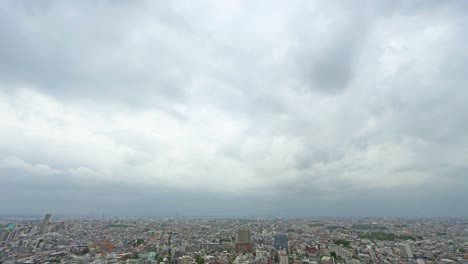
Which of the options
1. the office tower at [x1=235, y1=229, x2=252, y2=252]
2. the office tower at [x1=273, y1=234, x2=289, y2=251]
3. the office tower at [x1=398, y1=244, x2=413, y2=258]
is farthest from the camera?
the office tower at [x1=273, y1=234, x2=289, y2=251]

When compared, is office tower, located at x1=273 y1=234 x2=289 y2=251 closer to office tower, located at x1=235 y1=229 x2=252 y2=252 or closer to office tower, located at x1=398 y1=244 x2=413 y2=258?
office tower, located at x1=235 y1=229 x2=252 y2=252

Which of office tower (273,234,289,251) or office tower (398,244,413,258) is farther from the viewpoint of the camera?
office tower (273,234,289,251)

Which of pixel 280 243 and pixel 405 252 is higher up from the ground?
pixel 405 252

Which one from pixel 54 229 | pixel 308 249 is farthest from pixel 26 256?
pixel 308 249

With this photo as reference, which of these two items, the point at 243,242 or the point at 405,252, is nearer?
the point at 405,252

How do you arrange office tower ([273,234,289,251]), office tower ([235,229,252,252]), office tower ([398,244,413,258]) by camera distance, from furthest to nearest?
office tower ([273,234,289,251]) < office tower ([235,229,252,252]) < office tower ([398,244,413,258])

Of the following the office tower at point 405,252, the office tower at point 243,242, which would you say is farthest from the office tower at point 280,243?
the office tower at point 405,252

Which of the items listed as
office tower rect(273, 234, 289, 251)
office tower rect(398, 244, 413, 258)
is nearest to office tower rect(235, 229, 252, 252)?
office tower rect(273, 234, 289, 251)

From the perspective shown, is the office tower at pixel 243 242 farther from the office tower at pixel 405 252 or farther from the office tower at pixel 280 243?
the office tower at pixel 405 252

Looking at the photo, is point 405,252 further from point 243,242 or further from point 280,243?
point 243,242

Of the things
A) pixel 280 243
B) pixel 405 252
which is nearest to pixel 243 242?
pixel 280 243

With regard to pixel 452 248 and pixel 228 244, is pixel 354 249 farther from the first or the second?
pixel 228 244
